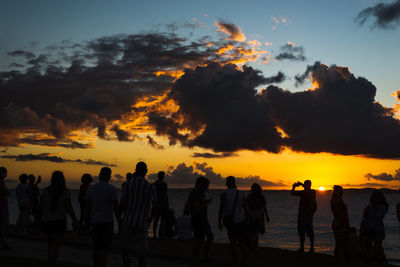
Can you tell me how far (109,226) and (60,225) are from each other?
114 cm

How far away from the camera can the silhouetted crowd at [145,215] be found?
28.7ft

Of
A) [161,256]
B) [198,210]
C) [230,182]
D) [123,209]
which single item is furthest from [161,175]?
[123,209]

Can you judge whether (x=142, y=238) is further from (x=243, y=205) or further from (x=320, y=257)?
(x=320, y=257)

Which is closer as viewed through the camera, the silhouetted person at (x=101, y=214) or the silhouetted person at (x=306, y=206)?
the silhouetted person at (x=101, y=214)

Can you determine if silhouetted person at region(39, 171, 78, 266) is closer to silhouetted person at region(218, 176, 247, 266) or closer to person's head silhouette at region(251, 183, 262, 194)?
silhouetted person at region(218, 176, 247, 266)

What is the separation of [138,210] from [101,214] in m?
0.68

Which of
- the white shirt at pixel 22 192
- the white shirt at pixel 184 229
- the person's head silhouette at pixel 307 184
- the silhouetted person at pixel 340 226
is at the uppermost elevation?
the person's head silhouette at pixel 307 184

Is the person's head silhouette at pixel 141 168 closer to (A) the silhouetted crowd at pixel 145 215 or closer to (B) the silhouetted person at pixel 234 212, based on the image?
(A) the silhouetted crowd at pixel 145 215

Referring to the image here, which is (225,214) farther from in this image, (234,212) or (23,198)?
(23,198)

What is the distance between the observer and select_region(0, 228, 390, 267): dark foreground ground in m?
11.9

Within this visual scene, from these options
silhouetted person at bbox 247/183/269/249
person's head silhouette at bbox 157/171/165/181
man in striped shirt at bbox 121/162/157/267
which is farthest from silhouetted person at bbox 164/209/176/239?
man in striped shirt at bbox 121/162/157/267

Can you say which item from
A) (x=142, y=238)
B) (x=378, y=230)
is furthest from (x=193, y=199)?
(x=378, y=230)

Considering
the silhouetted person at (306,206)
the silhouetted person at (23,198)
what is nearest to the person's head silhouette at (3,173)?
the silhouetted person at (23,198)

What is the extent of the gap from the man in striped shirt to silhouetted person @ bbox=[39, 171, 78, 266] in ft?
3.57
